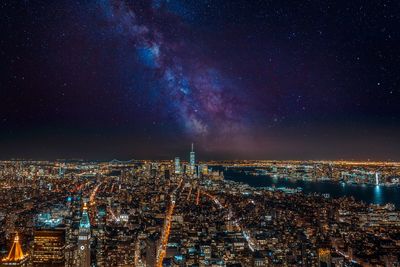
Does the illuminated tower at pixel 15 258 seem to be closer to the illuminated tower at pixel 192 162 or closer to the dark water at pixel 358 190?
the dark water at pixel 358 190

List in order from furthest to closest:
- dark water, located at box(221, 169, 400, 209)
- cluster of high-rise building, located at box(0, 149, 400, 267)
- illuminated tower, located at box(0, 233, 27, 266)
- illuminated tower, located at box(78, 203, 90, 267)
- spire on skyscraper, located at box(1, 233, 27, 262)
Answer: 1. dark water, located at box(221, 169, 400, 209)
2. cluster of high-rise building, located at box(0, 149, 400, 267)
3. illuminated tower, located at box(78, 203, 90, 267)
4. spire on skyscraper, located at box(1, 233, 27, 262)
5. illuminated tower, located at box(0, 233, 27, 266)

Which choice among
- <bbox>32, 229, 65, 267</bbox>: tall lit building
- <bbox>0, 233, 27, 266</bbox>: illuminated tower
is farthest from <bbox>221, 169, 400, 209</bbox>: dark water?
<bbox>0, 233, 27, 266</bbox>: illuminated tower

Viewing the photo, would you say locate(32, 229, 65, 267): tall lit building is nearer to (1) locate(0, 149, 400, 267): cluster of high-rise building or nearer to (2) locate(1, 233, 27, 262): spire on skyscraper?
(1) locate(0, 149, 400, 267): cluster of high-rise building

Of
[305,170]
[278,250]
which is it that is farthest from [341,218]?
[305,170]

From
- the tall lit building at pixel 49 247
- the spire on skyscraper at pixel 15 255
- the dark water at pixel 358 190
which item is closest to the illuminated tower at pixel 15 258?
the spire on skyscraper at pixel 15 255

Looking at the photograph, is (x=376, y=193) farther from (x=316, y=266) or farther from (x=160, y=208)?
(x=316, y=266)
